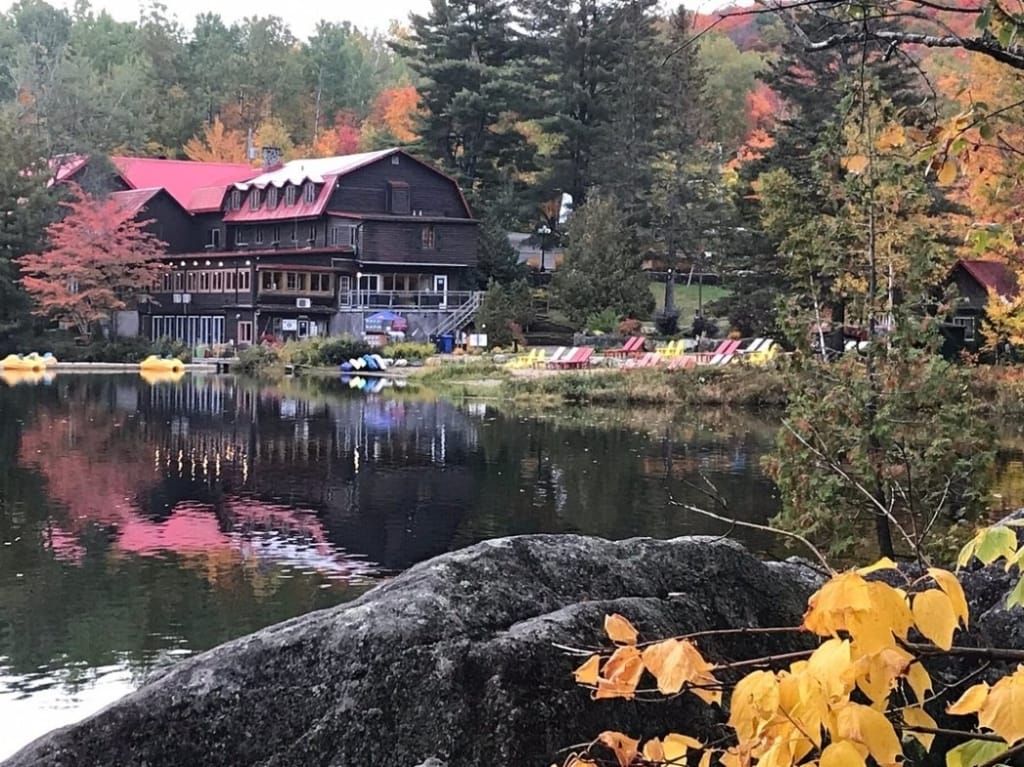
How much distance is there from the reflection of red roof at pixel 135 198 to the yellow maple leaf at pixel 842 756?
57320 mm

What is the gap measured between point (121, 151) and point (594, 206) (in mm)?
31923

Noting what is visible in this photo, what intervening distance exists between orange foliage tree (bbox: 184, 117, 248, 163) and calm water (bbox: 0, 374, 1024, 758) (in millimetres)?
46796

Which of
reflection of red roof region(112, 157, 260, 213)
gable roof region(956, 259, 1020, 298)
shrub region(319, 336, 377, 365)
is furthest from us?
reflection of red roof region(112, 157, 260, 213)

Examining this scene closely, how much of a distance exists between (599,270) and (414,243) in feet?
31.7

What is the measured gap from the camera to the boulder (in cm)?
330

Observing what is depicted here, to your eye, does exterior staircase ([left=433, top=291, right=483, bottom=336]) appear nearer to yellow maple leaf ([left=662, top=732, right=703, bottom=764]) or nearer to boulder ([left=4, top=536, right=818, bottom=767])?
boulder ([left=4, top=536, right=818, bottom=767])

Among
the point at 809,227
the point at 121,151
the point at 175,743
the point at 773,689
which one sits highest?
the point at 121,151

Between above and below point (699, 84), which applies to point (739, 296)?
below

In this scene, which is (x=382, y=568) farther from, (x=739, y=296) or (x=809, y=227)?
(x=739, y=296)

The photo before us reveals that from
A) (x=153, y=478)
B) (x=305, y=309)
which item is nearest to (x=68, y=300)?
(x=305, y=309)

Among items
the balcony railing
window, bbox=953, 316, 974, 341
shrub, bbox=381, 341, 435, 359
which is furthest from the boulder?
the balcony railing

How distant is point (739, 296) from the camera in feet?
140

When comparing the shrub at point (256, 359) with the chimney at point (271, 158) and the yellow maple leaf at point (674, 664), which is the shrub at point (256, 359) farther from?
the yellow maple leaf at point (674, 664)

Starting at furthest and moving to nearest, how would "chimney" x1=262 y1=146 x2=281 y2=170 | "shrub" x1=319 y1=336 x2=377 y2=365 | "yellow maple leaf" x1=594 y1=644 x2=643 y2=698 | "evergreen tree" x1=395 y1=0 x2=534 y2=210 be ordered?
1. "chimney" x1=262 y1=146 x2=281 y2=170
2. "evergreen tree" x1=395 y1=0 x2=534 y2=210
3. "shrub" x1=319 y1=336 x2=377 y2=365
4. "yellow maple leaf" x1=594 y1=644 x2=643 y2=698
